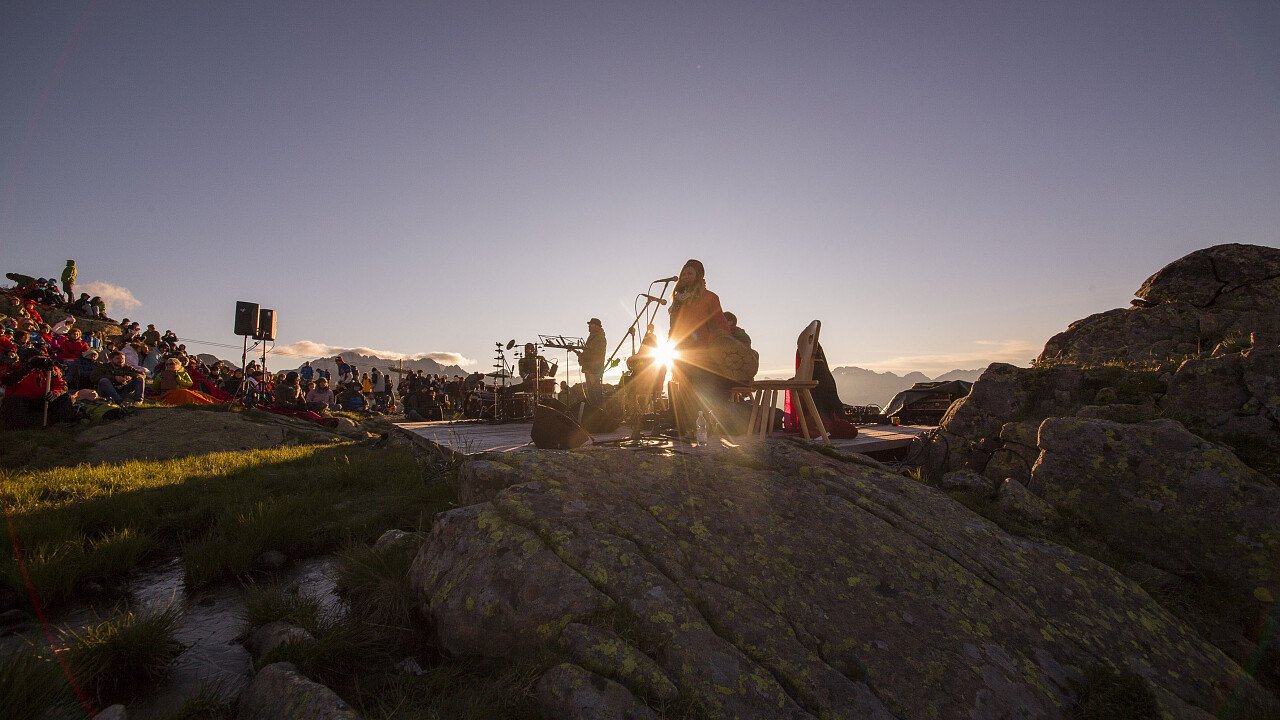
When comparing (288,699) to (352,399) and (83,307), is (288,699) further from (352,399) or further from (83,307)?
(83,307)

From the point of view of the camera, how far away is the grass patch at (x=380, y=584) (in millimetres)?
2686

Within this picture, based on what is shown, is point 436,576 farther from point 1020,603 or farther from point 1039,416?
point 1039,416

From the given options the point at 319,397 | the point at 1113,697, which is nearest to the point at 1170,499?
the point at 1113,697

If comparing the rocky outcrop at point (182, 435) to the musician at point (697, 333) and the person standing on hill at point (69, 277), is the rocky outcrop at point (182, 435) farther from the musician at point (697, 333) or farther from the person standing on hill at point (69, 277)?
the person standing on hill at point (69, 277)

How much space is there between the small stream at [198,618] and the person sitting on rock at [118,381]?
14598 millimetres

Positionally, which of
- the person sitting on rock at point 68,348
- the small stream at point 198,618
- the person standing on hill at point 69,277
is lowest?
the small stream at point 198,618

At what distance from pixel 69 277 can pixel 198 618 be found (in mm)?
37844

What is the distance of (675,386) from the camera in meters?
6.89

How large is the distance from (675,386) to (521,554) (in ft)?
15.1

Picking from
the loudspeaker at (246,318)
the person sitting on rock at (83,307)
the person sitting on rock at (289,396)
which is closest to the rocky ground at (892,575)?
the person sitting on rock at (289,396)

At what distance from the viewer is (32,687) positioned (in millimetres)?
1917

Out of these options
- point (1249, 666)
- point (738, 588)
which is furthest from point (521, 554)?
point (1249, 666)

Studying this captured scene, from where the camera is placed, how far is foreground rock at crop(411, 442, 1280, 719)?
80.6 inches

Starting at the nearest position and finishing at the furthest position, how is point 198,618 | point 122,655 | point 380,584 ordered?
point 122,655 → point 380,584 → point 198,618
